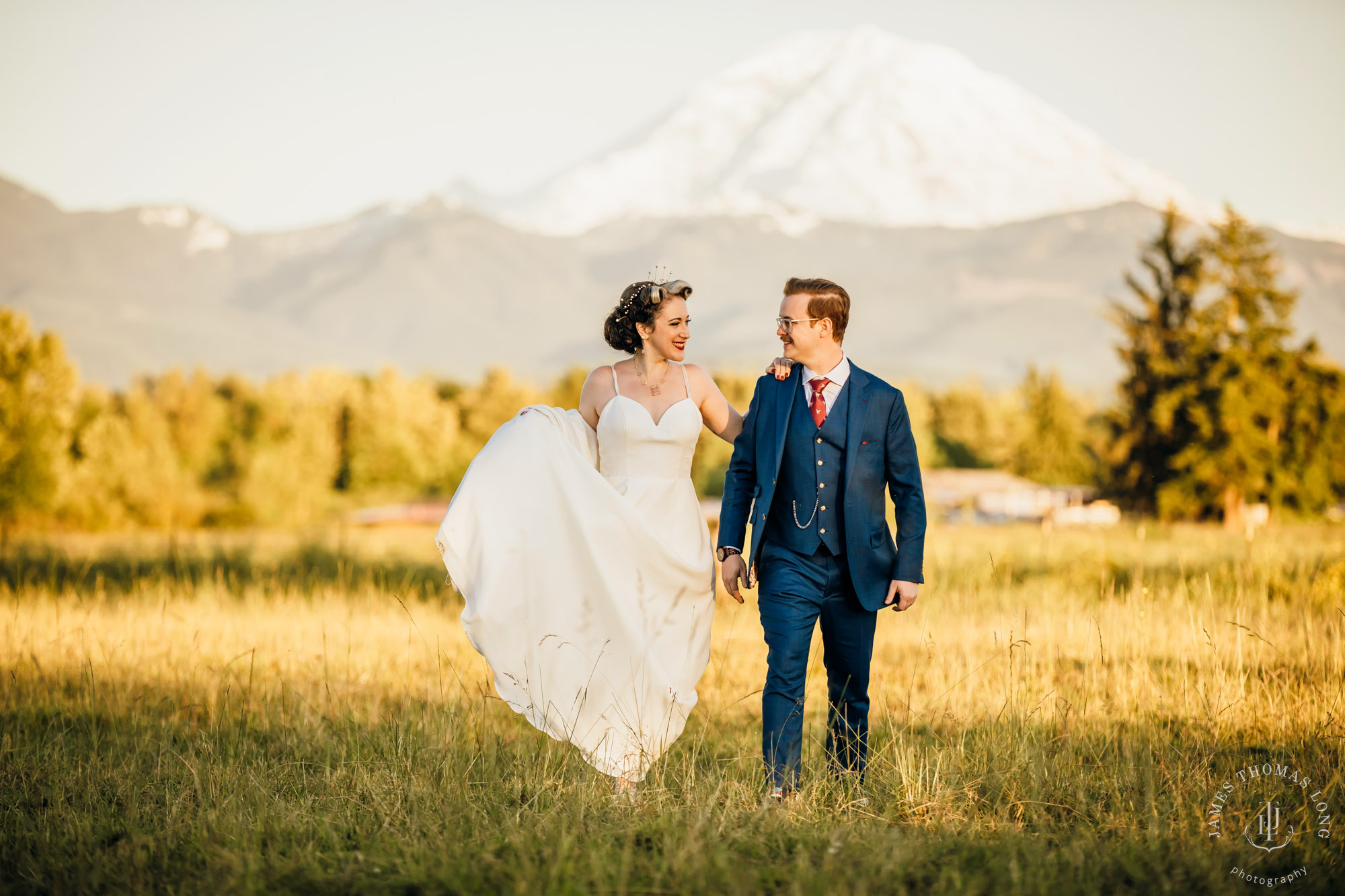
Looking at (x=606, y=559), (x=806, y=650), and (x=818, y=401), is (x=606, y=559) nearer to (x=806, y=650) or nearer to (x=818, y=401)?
(x=806, y=650)

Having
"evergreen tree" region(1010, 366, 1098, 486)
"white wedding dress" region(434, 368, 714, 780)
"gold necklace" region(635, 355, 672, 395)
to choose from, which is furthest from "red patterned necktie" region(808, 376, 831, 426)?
"evergreen tree" region(1010, 366, 1098, 486)

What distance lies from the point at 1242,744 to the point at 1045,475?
224ft

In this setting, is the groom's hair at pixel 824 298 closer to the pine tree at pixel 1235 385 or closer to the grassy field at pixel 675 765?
the grassy field at pixel 675 765

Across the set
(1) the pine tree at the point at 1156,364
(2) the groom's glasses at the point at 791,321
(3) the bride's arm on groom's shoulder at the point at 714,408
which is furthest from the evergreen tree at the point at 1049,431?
(2) the groom's glasses at the point at 791,321

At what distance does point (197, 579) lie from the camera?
15.4 m

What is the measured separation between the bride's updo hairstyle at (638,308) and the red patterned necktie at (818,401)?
3.01 ft

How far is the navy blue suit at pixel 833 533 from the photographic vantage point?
4.83m

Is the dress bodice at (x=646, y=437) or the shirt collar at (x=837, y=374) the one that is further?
the dress bodice at (x=646, y=437)

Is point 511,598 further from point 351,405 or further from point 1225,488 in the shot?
point 351,405

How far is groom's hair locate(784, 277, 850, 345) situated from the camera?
16.3ft

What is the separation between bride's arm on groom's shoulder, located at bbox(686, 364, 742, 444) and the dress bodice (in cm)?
6

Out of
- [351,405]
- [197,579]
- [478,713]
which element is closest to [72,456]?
[351,405]

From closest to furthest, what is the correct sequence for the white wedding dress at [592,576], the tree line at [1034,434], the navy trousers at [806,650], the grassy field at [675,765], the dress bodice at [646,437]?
the grassy field at [675,765]
the navy trousers at [806,650]
the white wedding dress at [592,576]
the dress bodice at [646,437]
the tree line at [1034,434]

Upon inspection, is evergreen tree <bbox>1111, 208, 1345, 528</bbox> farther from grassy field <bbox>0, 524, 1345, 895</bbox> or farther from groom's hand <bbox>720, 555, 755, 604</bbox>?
groom's hand <bbox>720, 555, 755, 604</bbox>
